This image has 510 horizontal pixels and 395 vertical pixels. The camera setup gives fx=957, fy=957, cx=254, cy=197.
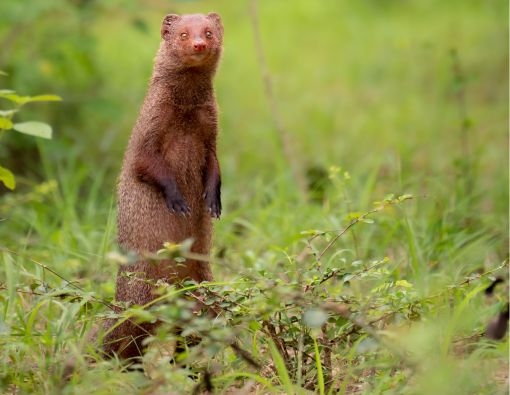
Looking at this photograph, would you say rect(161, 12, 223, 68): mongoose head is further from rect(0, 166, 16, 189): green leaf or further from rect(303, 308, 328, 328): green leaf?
rect(303, 308, 328, 328): green leaf

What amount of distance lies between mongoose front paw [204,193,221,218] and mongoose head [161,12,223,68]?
50cm

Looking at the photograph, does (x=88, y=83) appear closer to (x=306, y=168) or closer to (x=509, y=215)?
(x=306, y=168)

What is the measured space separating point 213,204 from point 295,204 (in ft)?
5.59

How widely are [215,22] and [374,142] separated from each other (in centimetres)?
319

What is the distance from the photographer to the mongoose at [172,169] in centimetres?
349

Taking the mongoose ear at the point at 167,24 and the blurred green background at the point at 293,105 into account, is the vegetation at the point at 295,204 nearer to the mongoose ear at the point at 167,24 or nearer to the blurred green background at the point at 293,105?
the blurred green background at the point at 293,105

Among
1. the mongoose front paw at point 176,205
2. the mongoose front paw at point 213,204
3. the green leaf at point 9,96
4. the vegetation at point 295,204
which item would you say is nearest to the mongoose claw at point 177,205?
the mongoose front paw at point 176,205

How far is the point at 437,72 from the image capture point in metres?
8.05

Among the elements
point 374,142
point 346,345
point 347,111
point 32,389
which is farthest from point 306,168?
point 32,389

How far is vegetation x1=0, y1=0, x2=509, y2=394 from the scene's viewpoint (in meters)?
2.94

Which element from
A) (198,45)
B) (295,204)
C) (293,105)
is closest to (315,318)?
(198,45)

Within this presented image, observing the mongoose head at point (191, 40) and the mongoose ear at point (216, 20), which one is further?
the mongoose ear at point (216, 20)

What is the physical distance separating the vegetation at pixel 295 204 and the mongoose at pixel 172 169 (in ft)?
0.47

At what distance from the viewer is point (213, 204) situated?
3.57 m
